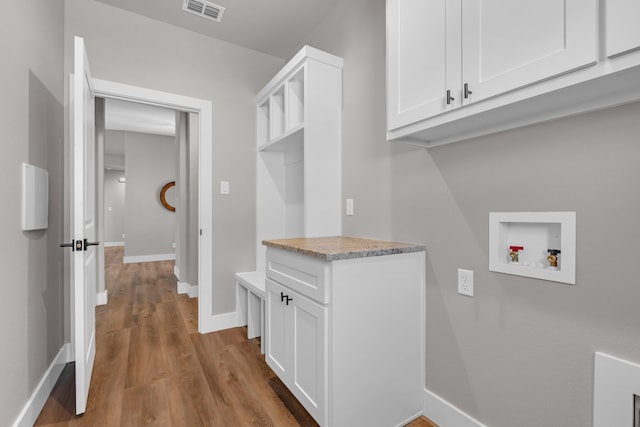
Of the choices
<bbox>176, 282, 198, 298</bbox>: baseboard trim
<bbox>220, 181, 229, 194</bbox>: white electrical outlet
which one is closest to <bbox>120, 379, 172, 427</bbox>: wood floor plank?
<bbox>220, 181, 229, 194</bbox>: white electrical outlet

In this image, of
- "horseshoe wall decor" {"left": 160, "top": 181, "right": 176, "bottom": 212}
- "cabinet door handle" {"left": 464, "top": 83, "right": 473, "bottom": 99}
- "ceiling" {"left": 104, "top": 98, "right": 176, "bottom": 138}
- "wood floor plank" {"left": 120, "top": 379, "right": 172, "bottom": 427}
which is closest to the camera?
"cabinet door handle" {"left": 464, "top": 83, "right": 473, "bottom": 99}

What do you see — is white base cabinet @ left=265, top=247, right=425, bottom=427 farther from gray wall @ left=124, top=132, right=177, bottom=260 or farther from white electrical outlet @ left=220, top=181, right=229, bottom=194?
gray wall @ left=124, top=132, right=177, bottom=260

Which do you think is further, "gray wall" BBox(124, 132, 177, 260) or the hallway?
"gray wall" BBox(124, 132, 177, 260)

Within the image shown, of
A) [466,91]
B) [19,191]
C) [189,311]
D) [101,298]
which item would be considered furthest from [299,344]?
[101,298]

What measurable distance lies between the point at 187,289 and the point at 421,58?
13.0 ft

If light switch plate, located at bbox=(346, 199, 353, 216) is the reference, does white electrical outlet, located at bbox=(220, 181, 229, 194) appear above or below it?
above

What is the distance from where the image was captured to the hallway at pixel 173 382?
166 cm

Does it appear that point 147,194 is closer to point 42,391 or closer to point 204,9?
point 204,9

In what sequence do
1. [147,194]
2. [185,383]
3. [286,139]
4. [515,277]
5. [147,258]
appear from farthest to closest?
1. [147,194]
2. [147,258]
3. [286,139]
4. [185,383]
5. [515,277]

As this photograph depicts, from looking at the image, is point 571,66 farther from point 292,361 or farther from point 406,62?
point 292,361

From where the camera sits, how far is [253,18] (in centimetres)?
255

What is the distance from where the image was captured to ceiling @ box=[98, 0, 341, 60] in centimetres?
239

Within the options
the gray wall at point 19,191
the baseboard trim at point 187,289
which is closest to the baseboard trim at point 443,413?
the gray wall at point 19,191

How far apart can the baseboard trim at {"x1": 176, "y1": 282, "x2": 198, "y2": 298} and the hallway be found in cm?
70
